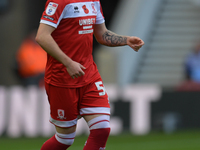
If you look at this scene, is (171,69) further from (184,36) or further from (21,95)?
(21,95)

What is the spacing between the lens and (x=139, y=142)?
30.5 ft

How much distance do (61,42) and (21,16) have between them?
34.5 feet

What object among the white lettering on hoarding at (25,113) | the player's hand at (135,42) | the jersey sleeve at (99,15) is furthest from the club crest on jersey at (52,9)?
the white lettering on hoarding at (25,113)

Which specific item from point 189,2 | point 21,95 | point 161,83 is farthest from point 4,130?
point 189,2

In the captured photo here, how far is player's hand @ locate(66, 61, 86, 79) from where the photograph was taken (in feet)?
15.0

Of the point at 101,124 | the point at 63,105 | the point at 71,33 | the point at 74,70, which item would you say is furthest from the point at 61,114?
the point at 71,33

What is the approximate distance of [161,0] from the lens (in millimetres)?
14844

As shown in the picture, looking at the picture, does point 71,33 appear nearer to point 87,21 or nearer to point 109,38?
point 87,21

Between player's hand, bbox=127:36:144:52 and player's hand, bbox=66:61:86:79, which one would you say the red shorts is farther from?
player's hand, bbox=127:36:144:52

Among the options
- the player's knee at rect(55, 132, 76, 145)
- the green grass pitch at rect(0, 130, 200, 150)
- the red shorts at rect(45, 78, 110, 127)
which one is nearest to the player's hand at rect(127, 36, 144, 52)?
the red shorts at rect(45, 78, 110, 127)

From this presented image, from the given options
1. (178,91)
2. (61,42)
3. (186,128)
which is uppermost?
(61,42)

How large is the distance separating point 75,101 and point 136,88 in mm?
5283

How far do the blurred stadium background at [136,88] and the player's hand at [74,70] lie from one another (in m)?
4.06

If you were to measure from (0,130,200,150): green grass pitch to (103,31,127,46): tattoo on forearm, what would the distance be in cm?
341
